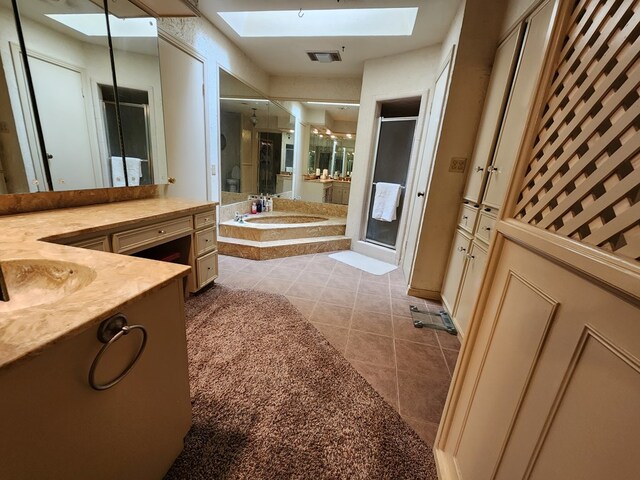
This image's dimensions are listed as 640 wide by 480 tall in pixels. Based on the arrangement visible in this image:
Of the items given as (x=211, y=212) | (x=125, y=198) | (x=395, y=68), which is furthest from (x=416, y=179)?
(x=125, y=198)

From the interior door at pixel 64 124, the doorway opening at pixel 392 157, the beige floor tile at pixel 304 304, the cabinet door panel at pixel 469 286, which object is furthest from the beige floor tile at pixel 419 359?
the interior door at pixel 64 124

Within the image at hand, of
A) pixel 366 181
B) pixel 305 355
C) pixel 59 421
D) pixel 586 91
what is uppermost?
pixel 586 91

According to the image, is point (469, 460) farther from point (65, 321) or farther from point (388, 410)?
point (65, 321)

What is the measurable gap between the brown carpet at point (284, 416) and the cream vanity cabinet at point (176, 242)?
525 mm

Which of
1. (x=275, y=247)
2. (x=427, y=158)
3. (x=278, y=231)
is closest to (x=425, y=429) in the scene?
(x=427, y=158)

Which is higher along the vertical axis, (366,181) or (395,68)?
(395,68)

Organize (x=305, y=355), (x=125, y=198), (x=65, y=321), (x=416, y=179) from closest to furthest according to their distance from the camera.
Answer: (x=65, y=321)
(x=305, y=355)
(x=125, y=198)
(x=416, y=179)

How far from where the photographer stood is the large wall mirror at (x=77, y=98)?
50.4 inches

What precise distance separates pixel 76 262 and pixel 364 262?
9.67ft

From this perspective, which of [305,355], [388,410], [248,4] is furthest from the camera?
[248,4]

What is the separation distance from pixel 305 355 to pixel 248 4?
113 inches

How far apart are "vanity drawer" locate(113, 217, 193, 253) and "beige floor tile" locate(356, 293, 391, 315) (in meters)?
1.56

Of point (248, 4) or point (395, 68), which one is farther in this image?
point (395, 68)

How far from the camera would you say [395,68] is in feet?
9.94
